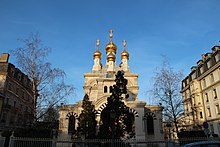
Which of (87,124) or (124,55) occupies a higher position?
(124,55)

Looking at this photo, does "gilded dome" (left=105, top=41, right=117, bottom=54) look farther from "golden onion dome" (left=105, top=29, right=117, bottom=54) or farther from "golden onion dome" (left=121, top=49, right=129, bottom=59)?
"golden onion dome" (left=121, top=49, right=129, bottom=59)

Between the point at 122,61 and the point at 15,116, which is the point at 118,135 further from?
the point at 122,61

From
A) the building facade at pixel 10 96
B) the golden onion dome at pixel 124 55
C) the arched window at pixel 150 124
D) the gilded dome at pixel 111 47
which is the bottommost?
the arched window at pixel 150 124

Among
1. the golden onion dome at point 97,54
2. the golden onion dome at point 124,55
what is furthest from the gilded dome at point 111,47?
the golden onion dome at point 97,54

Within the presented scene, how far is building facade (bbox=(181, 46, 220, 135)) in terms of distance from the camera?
29406mm

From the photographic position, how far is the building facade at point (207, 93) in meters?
29.4

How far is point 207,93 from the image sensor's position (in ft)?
107

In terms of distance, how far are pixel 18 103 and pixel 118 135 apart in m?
23.1

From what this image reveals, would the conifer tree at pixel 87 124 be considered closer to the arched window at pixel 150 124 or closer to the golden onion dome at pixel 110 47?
the arched window at pixel 150 124

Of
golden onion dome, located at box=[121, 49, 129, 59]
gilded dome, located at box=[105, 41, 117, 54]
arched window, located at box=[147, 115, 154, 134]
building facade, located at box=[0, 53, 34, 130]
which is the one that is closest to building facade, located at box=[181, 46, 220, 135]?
arched window, located at box=[147, 115, 154, 134]

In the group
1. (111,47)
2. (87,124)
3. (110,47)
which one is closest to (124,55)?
(111,47)

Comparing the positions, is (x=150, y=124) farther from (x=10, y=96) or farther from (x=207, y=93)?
(x=10, y=96)

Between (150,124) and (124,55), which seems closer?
(150,124)

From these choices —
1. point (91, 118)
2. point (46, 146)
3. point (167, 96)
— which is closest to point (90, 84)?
point (91, 118)
